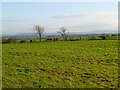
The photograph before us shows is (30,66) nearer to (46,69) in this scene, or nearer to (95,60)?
(46,69)

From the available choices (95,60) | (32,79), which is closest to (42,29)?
(95,60)

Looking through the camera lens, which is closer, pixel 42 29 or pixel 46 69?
Answer: pixel 46 69

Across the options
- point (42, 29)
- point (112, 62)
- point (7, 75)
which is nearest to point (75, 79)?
point (7, 75)

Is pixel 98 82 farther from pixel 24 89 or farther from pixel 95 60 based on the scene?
pixel 95 60

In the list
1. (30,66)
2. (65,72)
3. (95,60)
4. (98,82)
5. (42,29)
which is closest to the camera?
(98,82)

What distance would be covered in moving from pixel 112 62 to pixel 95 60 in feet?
4.50

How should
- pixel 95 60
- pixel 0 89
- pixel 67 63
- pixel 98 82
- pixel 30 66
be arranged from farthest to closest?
pixel 95 60
pixel 67 63
pixel 30 66
pixel 98 82
pixel 0 89

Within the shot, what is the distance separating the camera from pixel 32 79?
1229 centimetres

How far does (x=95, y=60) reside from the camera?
1773cm

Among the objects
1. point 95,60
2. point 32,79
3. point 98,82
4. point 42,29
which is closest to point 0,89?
point 32,79

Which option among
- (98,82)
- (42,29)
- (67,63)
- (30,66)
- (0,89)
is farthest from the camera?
(42,29)

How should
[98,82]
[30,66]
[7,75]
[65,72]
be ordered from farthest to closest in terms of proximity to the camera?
[30,66], [65,72], [7,75], [98,82]

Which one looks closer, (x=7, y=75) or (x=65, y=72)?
(x=7, y=75)

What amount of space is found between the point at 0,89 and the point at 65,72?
4.39 m
